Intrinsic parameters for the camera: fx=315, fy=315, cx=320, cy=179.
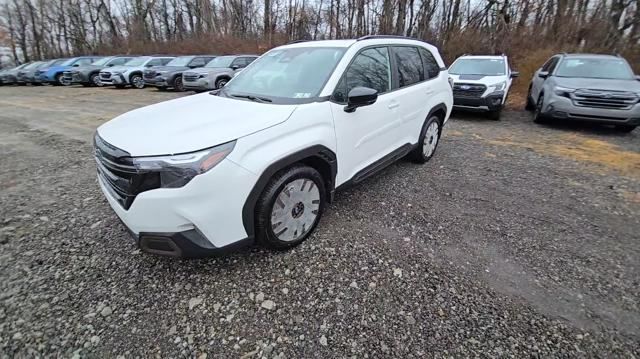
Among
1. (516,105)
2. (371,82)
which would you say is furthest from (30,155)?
(516,105)

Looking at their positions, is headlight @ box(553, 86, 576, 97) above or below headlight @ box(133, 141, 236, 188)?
above

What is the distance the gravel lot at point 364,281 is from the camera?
75.7 inches

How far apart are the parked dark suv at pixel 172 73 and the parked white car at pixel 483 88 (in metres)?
11.3

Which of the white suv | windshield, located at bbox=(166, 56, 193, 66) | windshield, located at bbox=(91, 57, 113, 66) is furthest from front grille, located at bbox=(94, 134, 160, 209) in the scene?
windshield, located at bbox=(91, 57, 113, 66)

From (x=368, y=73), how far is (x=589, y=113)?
229 inches

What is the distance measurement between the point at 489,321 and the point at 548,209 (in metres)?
2.07

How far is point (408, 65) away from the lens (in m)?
3.93

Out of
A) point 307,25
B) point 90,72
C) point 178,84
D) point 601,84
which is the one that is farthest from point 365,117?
point 307,25

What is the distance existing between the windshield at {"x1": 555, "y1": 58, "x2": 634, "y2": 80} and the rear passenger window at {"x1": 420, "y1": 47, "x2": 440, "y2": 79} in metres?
4.74

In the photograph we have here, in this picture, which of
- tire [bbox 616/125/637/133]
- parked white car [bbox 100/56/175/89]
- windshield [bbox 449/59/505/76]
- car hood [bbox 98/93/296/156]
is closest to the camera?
car hood [bbox 98/93/296/156]

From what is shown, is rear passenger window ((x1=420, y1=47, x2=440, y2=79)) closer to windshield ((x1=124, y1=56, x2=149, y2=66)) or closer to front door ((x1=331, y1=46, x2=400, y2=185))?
front door ((x1=331, y1=46, x2=400, y2=185))

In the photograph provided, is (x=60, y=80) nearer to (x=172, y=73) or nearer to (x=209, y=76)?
(x=172, y=73)

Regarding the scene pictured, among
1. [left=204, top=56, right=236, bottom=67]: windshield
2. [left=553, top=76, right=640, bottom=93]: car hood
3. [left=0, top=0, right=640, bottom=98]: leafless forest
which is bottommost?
[left=553, top=76, right=640, bottom=93]: car hood

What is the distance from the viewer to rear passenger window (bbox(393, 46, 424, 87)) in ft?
12.3
